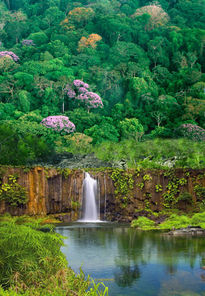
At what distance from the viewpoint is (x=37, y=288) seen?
6.92 m

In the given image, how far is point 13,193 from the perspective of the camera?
24.5 m

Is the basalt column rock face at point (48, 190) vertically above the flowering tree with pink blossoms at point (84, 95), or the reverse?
the flowering tree with pink blossoms at point (84, 95)

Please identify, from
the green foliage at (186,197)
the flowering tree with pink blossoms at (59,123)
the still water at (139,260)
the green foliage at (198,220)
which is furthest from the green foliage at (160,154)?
the flowering tree with pink blossoms at (59,123)

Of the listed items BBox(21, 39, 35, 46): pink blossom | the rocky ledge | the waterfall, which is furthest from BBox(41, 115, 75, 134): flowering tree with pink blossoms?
the rocky ledge

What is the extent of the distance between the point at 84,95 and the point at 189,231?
134ft

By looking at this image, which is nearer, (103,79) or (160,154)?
(160,154)

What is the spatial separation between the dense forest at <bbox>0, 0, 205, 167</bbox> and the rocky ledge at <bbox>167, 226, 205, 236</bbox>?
13392mm

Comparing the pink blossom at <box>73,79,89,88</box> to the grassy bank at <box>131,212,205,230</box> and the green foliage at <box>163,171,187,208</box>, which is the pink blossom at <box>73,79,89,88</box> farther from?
the grassy bank at <box>131,212,205,230</box>

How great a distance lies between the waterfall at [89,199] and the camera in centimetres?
2738

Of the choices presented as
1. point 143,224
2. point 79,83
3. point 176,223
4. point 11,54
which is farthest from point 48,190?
point 11,54

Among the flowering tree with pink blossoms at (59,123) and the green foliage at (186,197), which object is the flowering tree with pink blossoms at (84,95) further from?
the green foliage at (186,197)

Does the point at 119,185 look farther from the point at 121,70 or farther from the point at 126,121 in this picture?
the point at 121,70

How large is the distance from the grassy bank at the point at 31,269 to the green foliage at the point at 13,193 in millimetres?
16512

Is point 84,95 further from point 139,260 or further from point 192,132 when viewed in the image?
point 139,260
